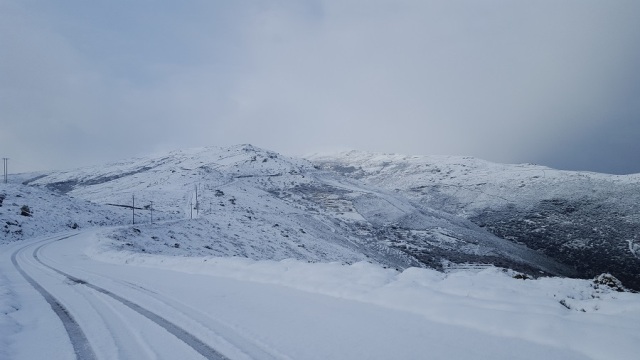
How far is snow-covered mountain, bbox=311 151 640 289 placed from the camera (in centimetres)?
8769

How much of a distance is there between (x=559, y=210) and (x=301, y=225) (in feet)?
302

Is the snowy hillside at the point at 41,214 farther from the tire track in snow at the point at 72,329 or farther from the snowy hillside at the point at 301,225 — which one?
the tire track in snow at the point at 72,329

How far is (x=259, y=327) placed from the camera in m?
6.77

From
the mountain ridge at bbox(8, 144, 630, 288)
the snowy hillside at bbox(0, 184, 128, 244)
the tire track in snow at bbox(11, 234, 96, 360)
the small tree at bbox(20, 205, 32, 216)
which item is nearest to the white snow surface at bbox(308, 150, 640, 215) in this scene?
the mountain ridge at bbox(8, 144, 630, 288)

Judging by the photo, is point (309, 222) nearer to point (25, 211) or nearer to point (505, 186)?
point (25, 211)

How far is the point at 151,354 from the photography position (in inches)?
225

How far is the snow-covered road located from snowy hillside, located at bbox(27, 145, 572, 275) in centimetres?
2491

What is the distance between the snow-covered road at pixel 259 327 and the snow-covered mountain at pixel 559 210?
3625 inches

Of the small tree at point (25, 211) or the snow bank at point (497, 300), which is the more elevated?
the snow bank at point (497, 300)

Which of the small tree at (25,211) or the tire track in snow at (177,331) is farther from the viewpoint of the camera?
the small tree at (25,211)

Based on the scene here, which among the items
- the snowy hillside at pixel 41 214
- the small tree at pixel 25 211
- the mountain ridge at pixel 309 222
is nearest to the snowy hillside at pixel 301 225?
the mountain ridge at pixel 309 222

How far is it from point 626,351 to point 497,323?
1.69 metres

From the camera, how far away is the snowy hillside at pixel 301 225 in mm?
45344

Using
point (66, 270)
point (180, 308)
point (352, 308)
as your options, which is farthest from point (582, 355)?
point (66, 270)
